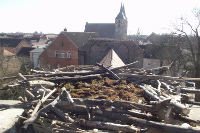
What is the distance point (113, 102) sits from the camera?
14.8ft

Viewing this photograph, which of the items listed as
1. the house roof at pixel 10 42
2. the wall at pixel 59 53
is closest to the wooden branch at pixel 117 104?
the wall at pixel 59 53

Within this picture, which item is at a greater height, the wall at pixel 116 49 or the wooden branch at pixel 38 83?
the wall at pixel 116 49

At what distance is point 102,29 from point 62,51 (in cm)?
2723

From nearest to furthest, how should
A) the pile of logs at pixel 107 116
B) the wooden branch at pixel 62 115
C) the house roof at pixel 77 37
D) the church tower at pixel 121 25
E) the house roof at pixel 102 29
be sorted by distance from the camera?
the pile of logs at pixel 107 116 → the wooden branch at pixel 62 115 → the house roof at pixel 77 37 → the house roof at pixel 102 29 → the church tower at pixel 121 25

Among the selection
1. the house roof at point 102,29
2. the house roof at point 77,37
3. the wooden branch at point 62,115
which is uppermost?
the house roof at point 102,29

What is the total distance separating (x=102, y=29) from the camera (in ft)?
182

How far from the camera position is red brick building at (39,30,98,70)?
2959 centimetres

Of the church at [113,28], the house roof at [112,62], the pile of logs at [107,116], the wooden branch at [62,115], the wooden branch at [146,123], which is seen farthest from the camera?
the church at [113,28]

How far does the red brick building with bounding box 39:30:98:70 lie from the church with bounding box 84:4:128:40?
24409mm

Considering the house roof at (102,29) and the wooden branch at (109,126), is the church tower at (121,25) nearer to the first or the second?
the house roof at (102,29)

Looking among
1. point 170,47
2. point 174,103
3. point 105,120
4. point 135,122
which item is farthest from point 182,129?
point 170,47

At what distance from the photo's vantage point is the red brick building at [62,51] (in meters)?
29.6

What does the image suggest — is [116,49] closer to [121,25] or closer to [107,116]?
[107,116]

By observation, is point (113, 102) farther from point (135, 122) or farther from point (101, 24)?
point (101, 24)
